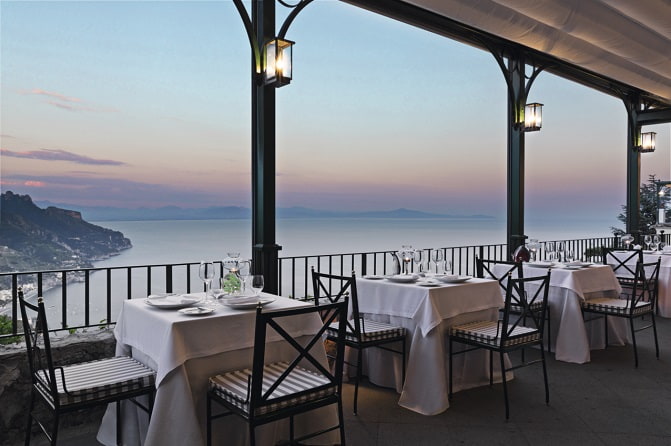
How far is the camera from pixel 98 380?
2471mm

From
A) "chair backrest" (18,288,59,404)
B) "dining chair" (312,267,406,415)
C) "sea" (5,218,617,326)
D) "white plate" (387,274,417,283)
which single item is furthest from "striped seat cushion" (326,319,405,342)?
"chair backrest" (18,288,59,404)

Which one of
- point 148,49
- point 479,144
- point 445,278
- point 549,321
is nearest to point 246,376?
point 445,278

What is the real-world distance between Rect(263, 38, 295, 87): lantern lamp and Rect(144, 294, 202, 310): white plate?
72.4 inches

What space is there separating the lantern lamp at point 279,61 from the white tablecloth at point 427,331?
5.72 feet

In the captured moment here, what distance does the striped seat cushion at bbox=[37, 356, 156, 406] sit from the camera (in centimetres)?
235

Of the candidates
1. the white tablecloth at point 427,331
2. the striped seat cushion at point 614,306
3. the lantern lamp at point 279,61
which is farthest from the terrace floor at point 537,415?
the lantern lamp at point 279,61

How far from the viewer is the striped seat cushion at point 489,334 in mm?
3460

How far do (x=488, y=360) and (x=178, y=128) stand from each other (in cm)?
707

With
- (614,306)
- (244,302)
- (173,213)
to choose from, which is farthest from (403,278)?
(173,213)

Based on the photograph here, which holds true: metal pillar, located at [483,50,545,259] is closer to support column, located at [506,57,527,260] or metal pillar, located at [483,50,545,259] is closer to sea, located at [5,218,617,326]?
support column, located at [506,57,527,260]

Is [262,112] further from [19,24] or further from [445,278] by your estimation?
[19,24]

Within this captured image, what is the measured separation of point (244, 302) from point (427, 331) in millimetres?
1367

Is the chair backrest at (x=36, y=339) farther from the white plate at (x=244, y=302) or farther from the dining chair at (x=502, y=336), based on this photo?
the dining chair at (x=502, y=336)

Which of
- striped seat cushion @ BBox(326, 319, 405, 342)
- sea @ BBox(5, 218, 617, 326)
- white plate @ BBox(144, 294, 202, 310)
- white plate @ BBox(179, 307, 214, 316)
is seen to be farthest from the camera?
sea @ BBox(5, 218, 617, 326)
